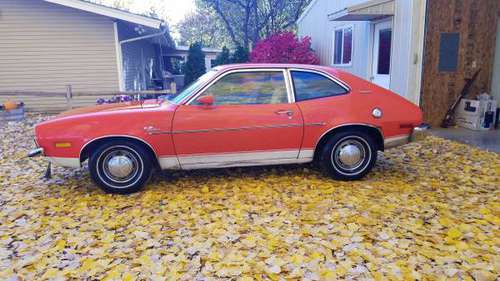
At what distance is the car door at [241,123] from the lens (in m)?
4.86

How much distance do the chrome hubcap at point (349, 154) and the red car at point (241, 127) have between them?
0.01m

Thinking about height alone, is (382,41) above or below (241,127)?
above

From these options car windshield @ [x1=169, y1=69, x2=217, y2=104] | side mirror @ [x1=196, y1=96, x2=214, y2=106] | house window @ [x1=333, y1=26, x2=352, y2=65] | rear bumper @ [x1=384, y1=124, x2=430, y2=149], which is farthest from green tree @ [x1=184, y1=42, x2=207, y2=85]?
rear bumper @ [x1=384, y1=124, x2=430, y2=149]

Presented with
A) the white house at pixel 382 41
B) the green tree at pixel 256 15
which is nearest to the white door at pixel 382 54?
the white house at pixel 382 41

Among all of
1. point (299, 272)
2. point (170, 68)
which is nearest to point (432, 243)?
point (299, 272)

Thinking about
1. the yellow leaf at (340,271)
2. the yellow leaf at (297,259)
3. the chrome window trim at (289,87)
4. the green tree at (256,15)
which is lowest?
the yellow leaf at (340,271)

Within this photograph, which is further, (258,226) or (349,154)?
(349,154)

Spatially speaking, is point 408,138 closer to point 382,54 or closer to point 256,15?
point 382,54

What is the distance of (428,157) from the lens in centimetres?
655

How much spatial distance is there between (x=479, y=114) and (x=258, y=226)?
6932 millimetres

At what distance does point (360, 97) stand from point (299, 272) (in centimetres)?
283

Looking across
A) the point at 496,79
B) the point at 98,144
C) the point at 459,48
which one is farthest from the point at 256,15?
the point at 98,144

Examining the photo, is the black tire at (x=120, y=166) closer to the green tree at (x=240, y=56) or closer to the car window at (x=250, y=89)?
the car window at (x=250, y=89)

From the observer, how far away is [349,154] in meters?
5.18
